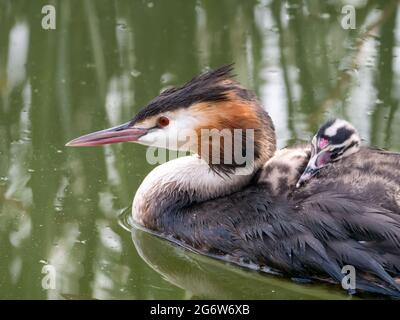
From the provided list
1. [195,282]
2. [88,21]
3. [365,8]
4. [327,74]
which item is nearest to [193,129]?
[195,282]

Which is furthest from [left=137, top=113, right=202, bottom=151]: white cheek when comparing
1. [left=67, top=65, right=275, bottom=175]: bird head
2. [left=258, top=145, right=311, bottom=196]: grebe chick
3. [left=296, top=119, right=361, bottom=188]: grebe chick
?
[left=296, top=119, right=361, bottom=188]: grebe chick

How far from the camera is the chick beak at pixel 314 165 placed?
602 centimetres

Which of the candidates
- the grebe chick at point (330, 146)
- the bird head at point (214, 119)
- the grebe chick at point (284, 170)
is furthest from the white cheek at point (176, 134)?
the grebe chick at point (330, 146)

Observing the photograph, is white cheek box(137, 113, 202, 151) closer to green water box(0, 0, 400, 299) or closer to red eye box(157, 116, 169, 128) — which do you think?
red eye box(157, 116, 169, 128)

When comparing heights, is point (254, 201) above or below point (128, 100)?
below

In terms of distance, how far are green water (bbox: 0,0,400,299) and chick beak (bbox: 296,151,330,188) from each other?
1.88 ft

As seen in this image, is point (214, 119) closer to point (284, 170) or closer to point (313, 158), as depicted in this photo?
point (284, 170)

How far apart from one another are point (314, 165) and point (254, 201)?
0.41m

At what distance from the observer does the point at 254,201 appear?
6.19 metres

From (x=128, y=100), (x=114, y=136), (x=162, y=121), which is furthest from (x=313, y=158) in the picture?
(x=128, y=100)

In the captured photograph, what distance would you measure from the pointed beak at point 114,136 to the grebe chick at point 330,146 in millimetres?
1024

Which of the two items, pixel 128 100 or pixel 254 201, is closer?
pixel 254 201

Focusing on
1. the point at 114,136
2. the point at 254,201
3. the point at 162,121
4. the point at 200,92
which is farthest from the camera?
the point at 114,136

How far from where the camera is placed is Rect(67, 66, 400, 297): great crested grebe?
5812 millimetres
